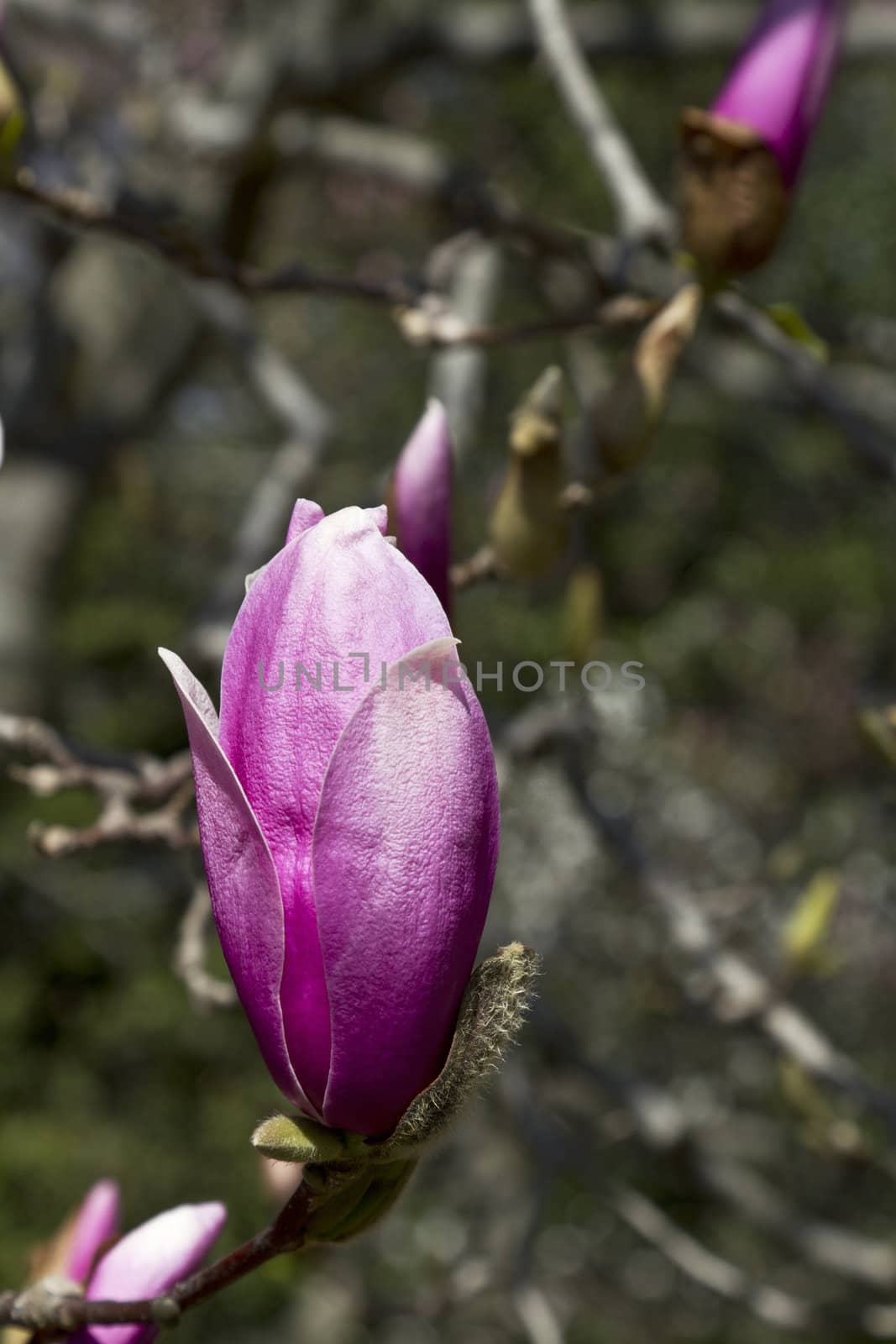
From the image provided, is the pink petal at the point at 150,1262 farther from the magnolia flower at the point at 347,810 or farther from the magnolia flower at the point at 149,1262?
the magnolia flower at the point at 347,810

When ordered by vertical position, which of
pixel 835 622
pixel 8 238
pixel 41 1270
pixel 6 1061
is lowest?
pixel 6 1061

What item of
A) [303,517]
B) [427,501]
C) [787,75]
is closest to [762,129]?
[787,75]

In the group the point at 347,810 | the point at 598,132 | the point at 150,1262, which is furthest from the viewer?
the point at 598,132

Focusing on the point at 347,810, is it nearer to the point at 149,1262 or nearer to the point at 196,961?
the point at 149,1262

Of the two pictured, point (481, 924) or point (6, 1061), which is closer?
point (481, 924)

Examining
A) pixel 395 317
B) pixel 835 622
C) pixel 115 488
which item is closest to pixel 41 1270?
pixel 395 317

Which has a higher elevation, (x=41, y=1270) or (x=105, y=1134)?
(x=41, y=1270)

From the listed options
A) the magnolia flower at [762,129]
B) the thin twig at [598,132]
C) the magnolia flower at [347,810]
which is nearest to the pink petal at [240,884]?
the magnolia flower at [347,810]

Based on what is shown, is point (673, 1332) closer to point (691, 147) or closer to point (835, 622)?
point (835, 622)
